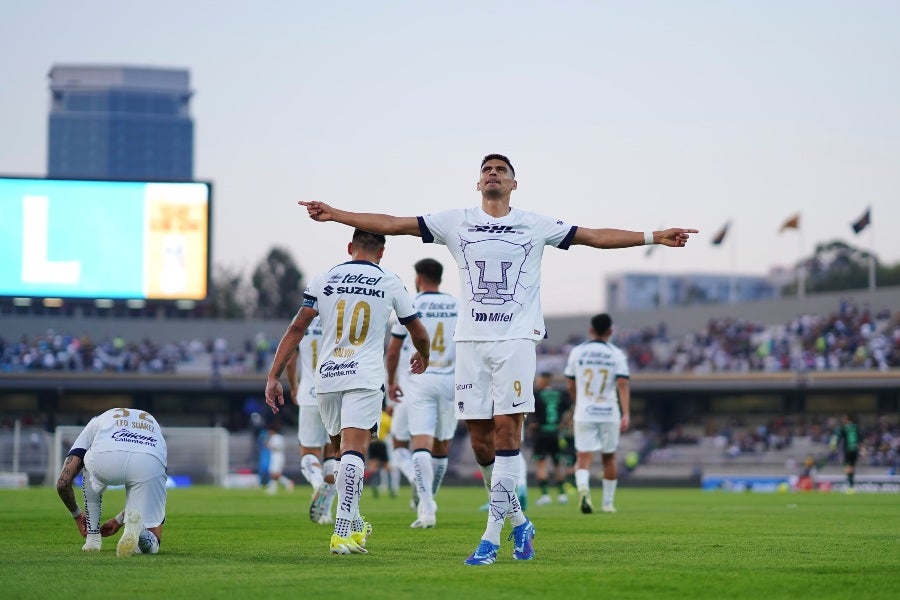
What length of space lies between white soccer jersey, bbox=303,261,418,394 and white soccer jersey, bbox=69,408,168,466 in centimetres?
130

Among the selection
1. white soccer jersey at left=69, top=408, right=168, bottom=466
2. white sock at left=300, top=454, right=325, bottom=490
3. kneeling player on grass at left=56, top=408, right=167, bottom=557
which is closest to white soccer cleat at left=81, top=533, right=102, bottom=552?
kneeling player on grass at left=56, top=408, right=167, bottom=557

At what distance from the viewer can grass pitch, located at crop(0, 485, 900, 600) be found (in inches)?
276

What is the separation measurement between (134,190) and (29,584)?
75.3 feet

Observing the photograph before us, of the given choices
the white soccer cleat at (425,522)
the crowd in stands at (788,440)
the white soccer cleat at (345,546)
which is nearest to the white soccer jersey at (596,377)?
the white soccer cleat at (425,522)

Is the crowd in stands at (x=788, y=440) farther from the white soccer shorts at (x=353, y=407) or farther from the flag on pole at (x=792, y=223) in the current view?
the white soccer shorts at (x=353, y=407)

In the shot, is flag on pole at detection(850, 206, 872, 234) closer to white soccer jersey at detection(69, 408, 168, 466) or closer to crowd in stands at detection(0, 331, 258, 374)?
crowd in stands at detection(0, 331, 258, 374)

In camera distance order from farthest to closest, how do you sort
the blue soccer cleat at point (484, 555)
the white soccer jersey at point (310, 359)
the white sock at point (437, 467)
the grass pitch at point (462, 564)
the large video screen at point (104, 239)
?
the large video screen at point (104, 239), the white soccer jersey at point (310, 359), the white sock at point (437, 467), the blue soccer cleat at point (484, 555), the grass pitch at point (462, 564)

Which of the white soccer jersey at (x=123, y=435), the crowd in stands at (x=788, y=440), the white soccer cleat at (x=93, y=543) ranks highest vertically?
the white soccer jersey at (x=123, y=435)

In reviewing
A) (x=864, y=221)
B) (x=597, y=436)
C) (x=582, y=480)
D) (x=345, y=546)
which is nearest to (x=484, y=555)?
(x=345, y=546)

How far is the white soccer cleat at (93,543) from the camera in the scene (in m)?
9.96

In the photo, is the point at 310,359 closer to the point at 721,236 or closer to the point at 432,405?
the point at 432,405

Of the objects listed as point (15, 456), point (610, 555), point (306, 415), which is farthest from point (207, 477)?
point (610, 555)

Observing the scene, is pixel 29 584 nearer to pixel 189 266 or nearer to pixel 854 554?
pixel 854 554

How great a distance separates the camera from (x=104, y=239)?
1142 inches
